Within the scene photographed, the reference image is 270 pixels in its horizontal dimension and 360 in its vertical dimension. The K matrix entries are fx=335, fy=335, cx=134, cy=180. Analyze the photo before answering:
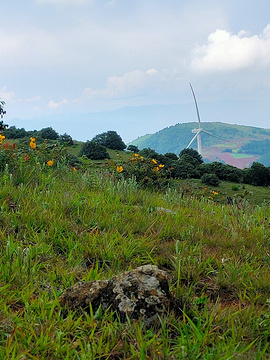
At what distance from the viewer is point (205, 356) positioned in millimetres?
1475

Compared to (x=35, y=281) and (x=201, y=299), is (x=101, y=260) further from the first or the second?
(x=201, y=299)

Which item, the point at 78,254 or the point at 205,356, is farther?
the point at 78,254

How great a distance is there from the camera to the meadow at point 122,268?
1.59 metres

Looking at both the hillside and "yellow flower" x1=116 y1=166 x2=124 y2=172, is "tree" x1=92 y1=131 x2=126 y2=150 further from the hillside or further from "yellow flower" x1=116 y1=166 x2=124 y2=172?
the hillside

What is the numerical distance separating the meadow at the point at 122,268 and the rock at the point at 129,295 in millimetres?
52

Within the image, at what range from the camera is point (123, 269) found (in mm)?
2389

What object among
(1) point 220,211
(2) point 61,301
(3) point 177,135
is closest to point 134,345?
(2) point 61,301

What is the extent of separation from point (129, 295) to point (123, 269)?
565 millimetres

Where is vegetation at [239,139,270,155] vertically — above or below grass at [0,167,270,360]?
above

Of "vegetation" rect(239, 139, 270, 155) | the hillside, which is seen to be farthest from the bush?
"vegetation" rect(239, 139, 270, 155)

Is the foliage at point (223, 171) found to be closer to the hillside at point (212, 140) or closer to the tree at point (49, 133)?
the tree at point (49, 133)

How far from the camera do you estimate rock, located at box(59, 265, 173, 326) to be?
5.82 ft

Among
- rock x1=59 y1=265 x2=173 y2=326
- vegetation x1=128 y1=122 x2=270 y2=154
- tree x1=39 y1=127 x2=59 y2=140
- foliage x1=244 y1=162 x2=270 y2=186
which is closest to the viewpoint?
rock x1=59 y1=265 x2=173 y2=326

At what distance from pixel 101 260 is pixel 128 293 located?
71cm
